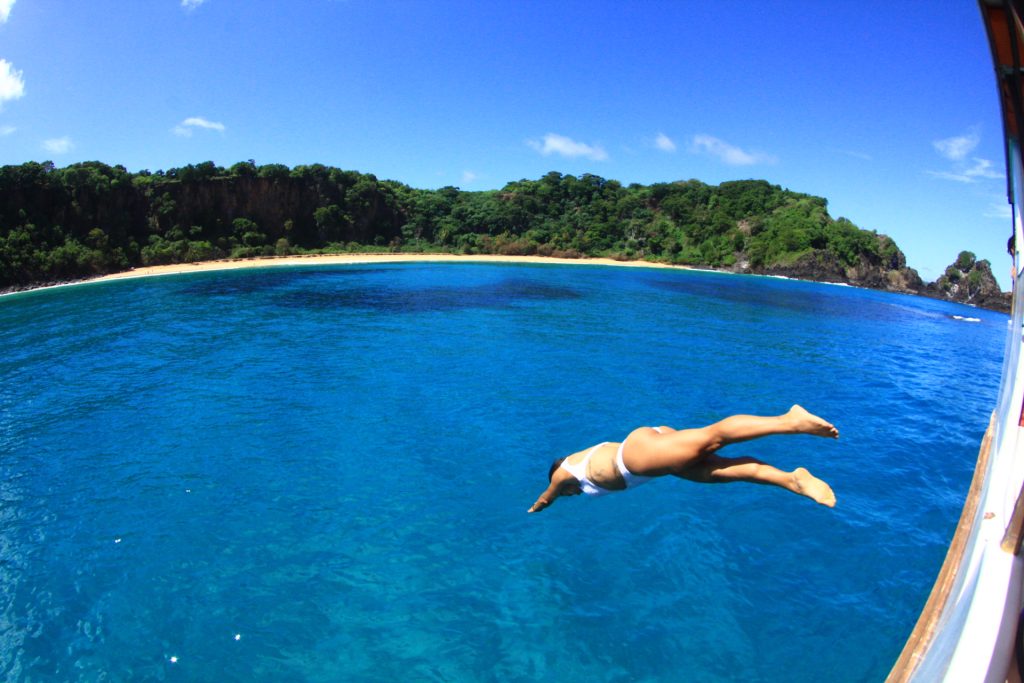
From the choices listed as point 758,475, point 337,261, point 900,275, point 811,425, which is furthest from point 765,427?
point 900,275

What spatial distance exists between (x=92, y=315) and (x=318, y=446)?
19.7 meters

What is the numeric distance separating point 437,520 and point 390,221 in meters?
63.0

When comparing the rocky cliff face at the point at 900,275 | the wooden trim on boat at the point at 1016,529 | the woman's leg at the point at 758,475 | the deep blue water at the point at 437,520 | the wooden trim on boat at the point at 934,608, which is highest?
the rocky cliff face at the point at 900,275

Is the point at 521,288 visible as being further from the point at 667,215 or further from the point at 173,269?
the point at 667,215

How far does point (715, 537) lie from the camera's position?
6.96 meters

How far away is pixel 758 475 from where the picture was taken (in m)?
3.42

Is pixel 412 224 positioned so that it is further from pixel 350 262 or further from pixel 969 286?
pixel 969 286

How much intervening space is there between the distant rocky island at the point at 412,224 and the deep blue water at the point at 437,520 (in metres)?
30.7

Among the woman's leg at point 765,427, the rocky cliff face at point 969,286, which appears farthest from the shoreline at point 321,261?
the woman's leg at point 765,427

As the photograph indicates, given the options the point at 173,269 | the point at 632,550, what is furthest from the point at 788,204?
the point at 632,550

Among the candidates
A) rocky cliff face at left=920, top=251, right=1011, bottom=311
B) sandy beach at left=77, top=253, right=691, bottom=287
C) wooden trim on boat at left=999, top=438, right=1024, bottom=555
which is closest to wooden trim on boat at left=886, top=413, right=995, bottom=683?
wooden trim on boat at left=999, top=438, right=1024, bottom=555

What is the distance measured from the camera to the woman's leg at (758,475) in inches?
123

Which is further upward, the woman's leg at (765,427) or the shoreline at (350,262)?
the shoreline at (350,262)

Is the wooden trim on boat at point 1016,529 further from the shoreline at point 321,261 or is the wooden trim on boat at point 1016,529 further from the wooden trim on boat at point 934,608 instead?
the shoreline at point 321,261
